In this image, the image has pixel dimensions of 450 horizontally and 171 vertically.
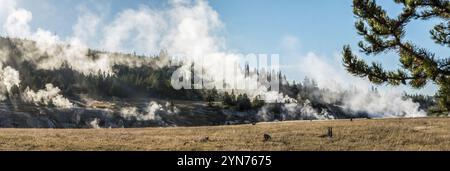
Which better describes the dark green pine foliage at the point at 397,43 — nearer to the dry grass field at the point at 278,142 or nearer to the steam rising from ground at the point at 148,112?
the dry grass field at the point at 278,142

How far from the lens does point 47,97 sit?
17050 cm

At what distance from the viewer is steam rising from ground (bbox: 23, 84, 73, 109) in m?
161

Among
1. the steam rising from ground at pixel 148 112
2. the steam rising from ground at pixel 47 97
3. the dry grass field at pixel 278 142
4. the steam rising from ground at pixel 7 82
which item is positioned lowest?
the steam rising from ground at pixel 148 112

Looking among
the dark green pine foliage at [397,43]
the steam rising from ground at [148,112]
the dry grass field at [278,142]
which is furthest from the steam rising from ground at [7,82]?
the dark green pine foliage at [397,43]

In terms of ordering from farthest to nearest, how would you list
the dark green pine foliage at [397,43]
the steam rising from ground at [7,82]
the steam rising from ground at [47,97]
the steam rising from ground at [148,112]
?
the steam rising from ground at [7,82], the steam rising from ground at [47,97], the steam rising from ground at [148,112], the dark green pine foliage at [397,43]

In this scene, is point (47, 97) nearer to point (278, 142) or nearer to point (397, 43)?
point (278, 142)

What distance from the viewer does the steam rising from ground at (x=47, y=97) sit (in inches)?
6339

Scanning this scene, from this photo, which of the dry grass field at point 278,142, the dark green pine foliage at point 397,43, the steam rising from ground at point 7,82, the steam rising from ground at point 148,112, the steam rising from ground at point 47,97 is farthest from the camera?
the steam rising from ground at point 7,82

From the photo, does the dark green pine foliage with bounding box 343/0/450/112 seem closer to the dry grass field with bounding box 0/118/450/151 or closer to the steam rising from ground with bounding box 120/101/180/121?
the dry grass field with bounding box 0/118/450/151

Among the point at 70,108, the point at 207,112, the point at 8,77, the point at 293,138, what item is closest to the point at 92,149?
the point at 293,138

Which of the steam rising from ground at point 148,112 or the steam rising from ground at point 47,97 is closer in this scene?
the steam rising from ground at point 148,112

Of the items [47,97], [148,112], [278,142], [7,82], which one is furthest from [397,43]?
[7,82]
